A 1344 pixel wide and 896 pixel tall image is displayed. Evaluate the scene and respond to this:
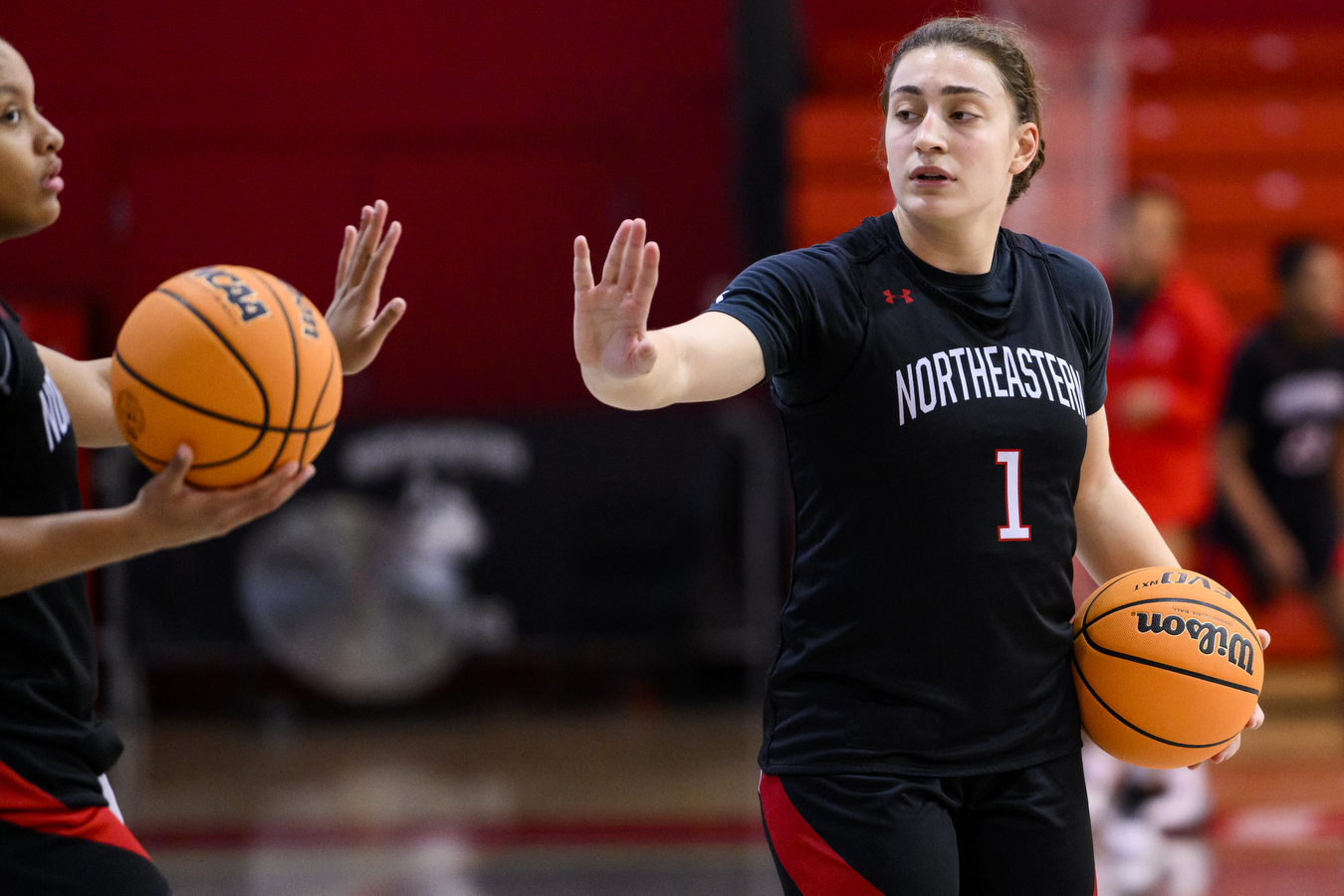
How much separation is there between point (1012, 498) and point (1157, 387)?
334 centimetres

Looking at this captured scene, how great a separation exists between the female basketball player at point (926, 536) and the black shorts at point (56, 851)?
0.92 metres

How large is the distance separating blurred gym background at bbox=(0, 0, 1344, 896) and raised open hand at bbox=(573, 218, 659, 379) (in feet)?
11.0

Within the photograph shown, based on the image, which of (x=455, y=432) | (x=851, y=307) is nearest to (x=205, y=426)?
(x=851, y=307)

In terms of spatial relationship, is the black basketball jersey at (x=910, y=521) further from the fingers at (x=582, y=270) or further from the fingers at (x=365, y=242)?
the fingers at (x=365, y=242)

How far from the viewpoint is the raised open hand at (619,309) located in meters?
1.83

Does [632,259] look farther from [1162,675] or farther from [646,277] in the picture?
[1162,675]

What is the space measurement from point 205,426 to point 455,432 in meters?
5.15

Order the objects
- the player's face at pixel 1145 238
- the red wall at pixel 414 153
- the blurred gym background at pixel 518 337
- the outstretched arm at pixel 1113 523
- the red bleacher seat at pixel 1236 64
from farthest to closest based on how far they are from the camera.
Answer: the red bleacher seat at pixel 1236 64 < the red wall at pixel 414 153 < the blurred gym background at pixel 518 337 < the player's face at pixel 1145 238 < the outstretched arm at pixel 1113 523

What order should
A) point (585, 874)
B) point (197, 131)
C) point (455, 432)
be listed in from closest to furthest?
1. point (585, 874)
2. point (455, 432)
3. point (197, 131)

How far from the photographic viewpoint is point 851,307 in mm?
2107

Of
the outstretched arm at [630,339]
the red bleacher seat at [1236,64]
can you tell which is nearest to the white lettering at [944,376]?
the outstretched arm at [630,339]

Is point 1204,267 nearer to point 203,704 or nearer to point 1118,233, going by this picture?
point 1118,233

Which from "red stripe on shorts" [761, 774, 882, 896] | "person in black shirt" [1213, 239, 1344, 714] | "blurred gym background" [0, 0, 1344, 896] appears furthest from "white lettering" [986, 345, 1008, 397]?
"person in black shirt" [1213, 239, 1344, 714]

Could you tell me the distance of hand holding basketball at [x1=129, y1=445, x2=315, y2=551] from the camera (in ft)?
6.12
